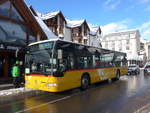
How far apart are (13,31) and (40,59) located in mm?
8025

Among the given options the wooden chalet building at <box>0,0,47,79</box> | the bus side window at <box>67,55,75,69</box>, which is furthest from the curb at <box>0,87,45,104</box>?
the wooden chalet building at <box>0,0,47,79</box>

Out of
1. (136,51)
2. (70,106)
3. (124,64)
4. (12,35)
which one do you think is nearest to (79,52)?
(70,106)

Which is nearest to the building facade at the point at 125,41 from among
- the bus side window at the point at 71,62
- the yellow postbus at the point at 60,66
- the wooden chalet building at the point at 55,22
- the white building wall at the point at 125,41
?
the white building wall at the point at 125,41

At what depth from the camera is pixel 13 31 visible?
15562mm

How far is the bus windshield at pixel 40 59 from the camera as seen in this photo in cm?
869

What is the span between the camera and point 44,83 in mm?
8750

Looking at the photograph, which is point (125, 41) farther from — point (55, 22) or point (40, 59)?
point (40, 59)

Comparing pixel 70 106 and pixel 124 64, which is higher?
pixel 124 64

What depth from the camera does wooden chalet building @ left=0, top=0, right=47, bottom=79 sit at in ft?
48.1

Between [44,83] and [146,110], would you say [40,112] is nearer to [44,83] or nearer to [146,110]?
[44,83]

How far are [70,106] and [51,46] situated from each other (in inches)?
136

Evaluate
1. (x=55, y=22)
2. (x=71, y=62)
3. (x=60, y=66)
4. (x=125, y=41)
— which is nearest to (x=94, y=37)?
(x=55, y=22)

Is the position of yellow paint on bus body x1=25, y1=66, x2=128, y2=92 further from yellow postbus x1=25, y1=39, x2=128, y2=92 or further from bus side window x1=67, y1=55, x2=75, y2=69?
bus side window x1=67, y1=55, x2=75, y2=69

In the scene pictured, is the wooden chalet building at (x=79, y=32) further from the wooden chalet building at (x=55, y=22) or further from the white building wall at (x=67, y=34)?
the wooden chalet building at (x=55, y=22)
